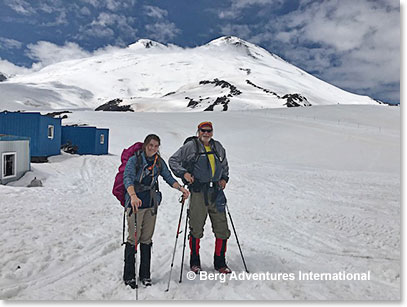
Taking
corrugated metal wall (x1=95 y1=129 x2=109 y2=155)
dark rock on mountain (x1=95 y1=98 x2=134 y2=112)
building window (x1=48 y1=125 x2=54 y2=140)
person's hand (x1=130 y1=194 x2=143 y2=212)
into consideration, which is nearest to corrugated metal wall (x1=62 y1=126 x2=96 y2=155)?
corrugated metal wall (x1=95 y1=129 x2=109 y2=155)

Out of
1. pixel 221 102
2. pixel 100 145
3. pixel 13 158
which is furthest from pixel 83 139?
pixel 221 102

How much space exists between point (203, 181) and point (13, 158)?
35.9 feet

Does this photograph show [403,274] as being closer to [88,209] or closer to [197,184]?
[197,184]

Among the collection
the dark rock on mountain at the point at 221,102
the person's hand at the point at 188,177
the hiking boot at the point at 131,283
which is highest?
the dark rock on mountain at the point at 221,102

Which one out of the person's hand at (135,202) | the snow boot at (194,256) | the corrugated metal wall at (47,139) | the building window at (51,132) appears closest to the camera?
the person's hand at (135,202)

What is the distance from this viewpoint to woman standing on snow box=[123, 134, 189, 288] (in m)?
3.45

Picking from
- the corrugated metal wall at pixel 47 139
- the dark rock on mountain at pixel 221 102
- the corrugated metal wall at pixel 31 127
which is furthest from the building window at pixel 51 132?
the dark rock on mountain at pixel 221 102

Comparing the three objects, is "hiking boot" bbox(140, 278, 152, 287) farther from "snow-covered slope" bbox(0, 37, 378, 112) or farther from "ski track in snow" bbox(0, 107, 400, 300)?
"snow-covered slope" bbox(0, 37, 378, 112)

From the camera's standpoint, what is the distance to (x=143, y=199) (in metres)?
3.54

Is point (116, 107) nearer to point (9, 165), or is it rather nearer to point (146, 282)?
point (9, 165)

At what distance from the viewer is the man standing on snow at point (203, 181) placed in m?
3.76

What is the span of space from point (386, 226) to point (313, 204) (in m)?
2.38

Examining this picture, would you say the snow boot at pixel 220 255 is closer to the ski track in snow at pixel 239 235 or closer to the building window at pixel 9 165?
the ski track in snow at pixel 239 235

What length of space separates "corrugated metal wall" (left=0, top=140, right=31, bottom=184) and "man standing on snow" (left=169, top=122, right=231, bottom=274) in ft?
33.5
